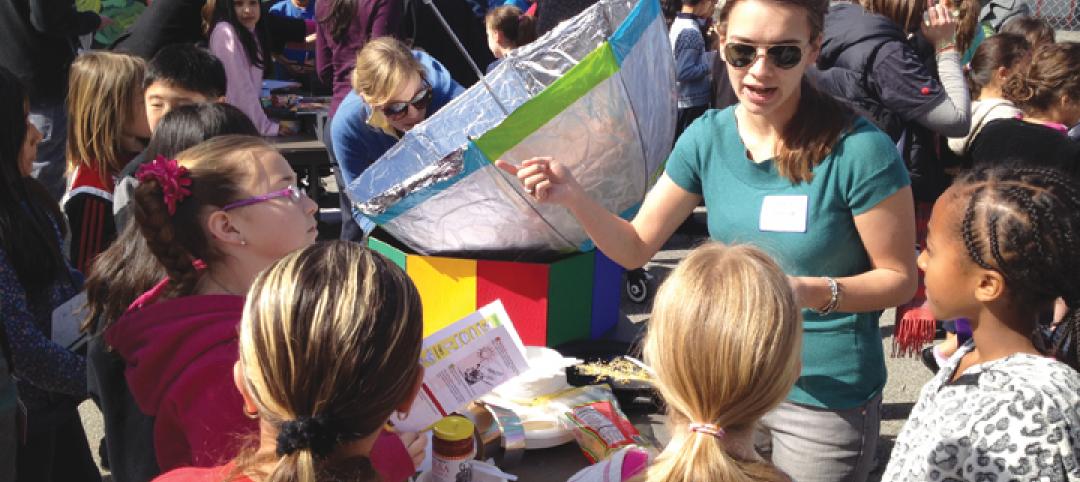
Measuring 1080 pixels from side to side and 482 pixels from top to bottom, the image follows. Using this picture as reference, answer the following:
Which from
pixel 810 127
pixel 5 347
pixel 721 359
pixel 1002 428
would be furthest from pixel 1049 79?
pixel 5 347

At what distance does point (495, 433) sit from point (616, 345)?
708mm

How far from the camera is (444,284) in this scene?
7.98 ft

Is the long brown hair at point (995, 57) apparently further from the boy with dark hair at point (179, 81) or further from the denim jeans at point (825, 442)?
the boy with dark hair at point (179, 81)

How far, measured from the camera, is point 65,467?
7.85 ft

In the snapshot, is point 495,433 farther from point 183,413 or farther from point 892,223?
point 892,223

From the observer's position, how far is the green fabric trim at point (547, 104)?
2.10 meters

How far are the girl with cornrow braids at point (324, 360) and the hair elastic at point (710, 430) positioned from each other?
374mm

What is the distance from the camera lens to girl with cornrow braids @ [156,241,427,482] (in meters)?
1.15

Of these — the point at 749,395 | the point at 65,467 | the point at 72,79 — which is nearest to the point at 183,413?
the point at 749,395

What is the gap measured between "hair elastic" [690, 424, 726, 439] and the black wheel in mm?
3322

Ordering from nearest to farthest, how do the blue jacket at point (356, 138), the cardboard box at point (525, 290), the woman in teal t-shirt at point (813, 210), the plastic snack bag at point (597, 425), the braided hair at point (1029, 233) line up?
the braided hair at point (1029, 233), the woman in teal t-shirt at point (813, 210), the plastic snack bag at point (597, 425), the cardboard box at point (525, 290), the blue jacket at point (356, 138)

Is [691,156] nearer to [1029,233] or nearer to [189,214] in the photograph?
[1029,233]

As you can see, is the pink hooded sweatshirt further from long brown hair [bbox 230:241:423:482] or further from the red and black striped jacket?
the red and black striped jacket

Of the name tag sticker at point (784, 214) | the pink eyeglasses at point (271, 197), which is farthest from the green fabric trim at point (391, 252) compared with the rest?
the name tag sticker at point (784, 214)
